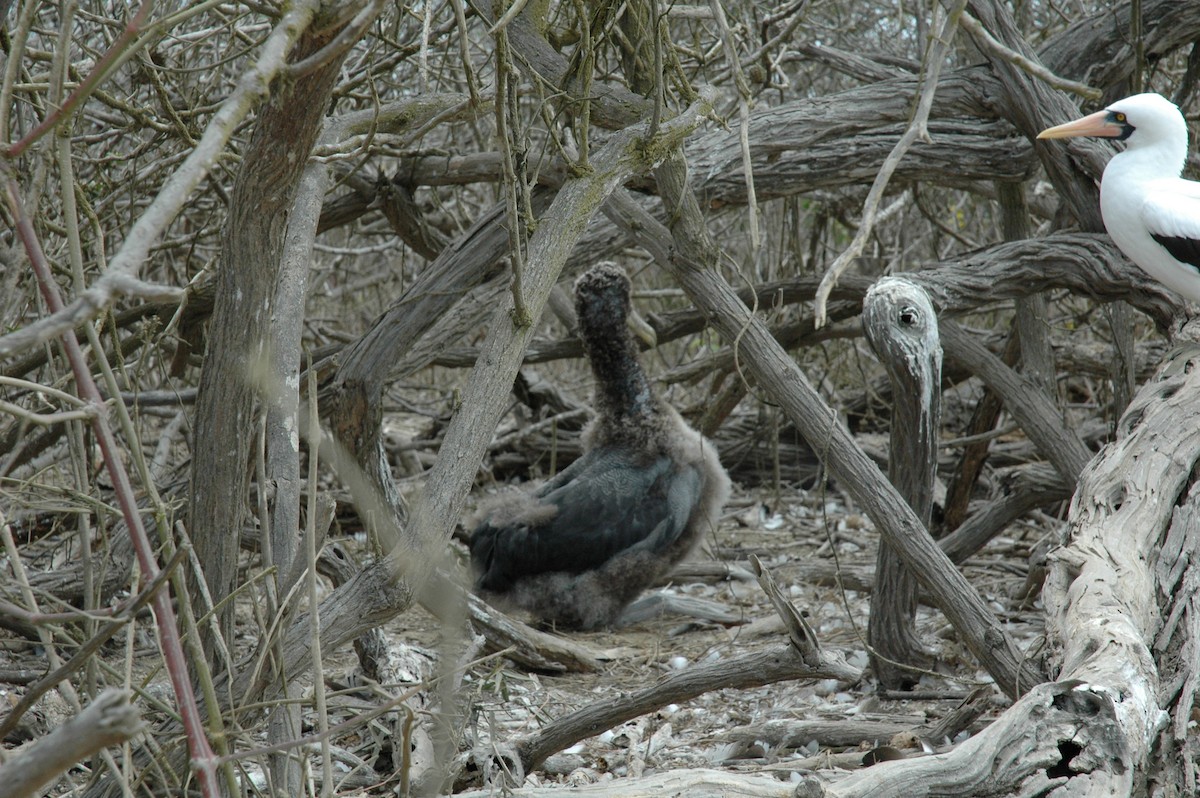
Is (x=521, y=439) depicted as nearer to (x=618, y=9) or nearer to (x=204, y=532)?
(x=618, y=9)

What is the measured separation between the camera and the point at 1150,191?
4.17 metres

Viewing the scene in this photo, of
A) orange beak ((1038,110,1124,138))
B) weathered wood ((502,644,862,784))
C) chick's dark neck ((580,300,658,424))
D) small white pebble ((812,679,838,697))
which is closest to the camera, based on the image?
weathered wood ((502,644,862,784))

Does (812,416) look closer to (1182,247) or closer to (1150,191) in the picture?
(1182,247)

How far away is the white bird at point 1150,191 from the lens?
404cm

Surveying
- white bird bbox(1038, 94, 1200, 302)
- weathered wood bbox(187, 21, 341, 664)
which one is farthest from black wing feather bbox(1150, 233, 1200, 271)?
weathered wood bbox(187, 21, 341, 664)

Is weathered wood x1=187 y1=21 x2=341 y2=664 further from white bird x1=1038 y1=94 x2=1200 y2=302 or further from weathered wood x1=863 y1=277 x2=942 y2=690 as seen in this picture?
white bird x1=1038 y1=94 x2=1200 y2=302

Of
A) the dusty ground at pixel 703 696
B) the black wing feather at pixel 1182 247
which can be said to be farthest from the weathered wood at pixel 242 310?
the black wing feather at pixel 1182 247

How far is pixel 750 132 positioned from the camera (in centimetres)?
457

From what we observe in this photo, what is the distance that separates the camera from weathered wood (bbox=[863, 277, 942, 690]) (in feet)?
11.8

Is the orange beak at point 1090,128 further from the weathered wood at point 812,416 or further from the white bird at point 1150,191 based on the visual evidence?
the weathered wood at point 812,416

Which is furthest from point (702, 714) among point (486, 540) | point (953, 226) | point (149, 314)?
point (953, 226)

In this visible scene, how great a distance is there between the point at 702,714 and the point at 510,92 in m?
2.50

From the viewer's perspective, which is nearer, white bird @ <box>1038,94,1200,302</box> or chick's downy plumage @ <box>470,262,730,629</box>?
white bird @ <box>1038,94,1200,302</box>

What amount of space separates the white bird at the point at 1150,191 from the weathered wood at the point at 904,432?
875 millimetres
